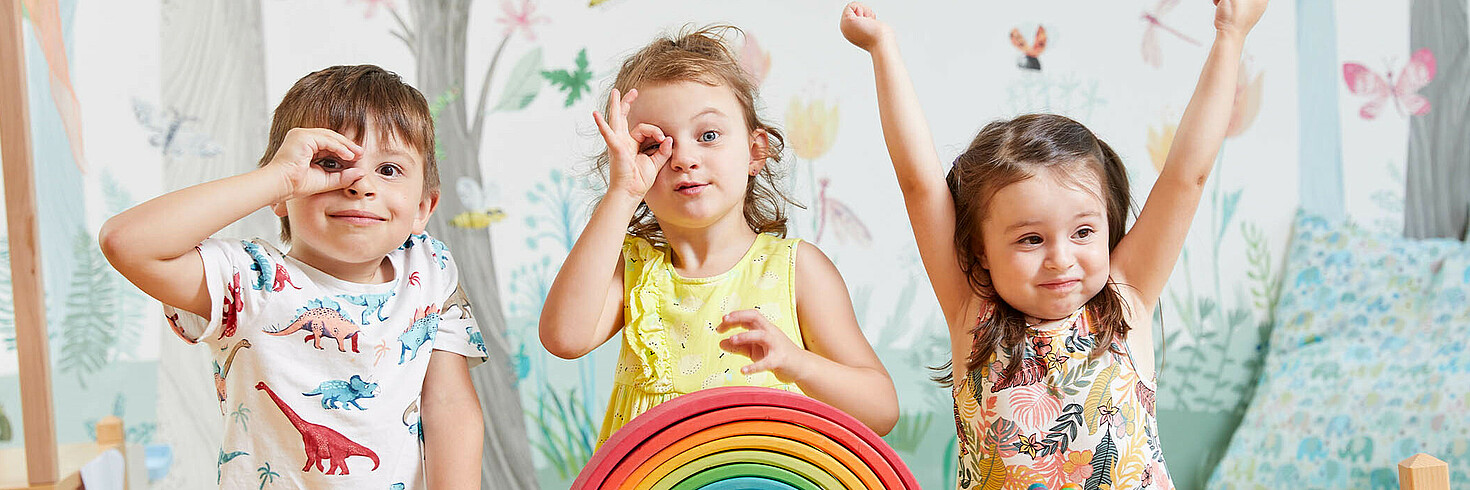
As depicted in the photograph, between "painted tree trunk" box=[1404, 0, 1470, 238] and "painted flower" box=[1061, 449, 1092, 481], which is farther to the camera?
"painted tree trunk" box=[1404, 0, 1470, 238]

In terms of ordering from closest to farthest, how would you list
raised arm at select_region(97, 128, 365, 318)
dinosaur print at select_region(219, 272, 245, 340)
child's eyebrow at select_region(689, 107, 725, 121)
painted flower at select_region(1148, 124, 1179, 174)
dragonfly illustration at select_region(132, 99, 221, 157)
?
raised arm at select_region(97, 128, 365, 318), dinosaur print at select_region(219, 272, 245, 340), child's eyebrow at select_region(689, 107, 725, 121), dragonfly illustration at select_region(132, 99, 221, 157), painted flower at select_region(1148, 124, 1179, 174)

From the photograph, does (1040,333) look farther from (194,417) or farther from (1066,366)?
(194,417)

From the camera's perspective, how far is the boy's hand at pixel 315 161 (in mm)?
946

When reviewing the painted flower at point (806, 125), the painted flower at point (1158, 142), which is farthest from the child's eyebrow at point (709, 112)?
the painted flower at point (1158, 142)

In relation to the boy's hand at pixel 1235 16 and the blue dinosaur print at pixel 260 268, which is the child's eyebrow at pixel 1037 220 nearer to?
the boy's hand at pixel 1235 16

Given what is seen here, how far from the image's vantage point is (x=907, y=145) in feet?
3.52

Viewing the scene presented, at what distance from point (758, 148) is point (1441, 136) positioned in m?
1.93

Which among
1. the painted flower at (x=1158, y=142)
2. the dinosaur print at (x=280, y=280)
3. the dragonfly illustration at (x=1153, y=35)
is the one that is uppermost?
the dragonfly illustration at (x=1153, y=35)

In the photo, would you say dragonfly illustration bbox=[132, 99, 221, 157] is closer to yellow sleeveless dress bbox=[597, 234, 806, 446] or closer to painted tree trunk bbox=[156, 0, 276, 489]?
painted tree trunk bbox=[156, 0, 276, 489]

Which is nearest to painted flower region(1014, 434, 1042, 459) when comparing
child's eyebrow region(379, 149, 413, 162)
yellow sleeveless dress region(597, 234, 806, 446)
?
yellow sleeveless dress region(597, 234, 806, 446)

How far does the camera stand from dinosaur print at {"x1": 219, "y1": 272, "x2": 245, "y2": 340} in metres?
0.99

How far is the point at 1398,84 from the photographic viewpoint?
234 centimetres

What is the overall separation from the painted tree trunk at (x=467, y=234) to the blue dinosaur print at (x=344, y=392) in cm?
109

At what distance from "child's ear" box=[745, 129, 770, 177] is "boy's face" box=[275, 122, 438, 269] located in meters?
0.36
